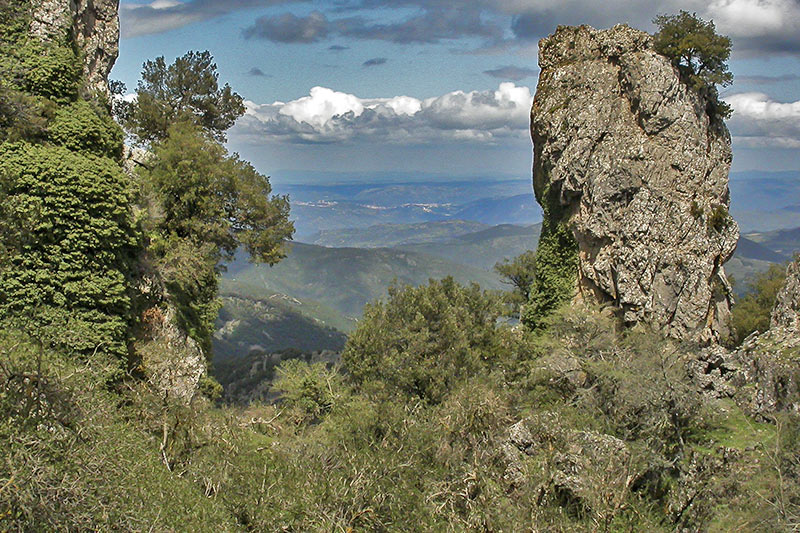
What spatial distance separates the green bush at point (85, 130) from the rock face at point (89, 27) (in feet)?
6.29

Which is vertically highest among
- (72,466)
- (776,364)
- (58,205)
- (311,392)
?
(58,205)

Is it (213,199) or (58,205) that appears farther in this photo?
(213,199)

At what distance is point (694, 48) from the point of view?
2844cm

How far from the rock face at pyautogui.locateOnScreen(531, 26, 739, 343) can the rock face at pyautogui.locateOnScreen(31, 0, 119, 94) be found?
21.7m

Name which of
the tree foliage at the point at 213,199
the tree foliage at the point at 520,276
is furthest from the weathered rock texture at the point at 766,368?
the tree foliage at the point at 213,199

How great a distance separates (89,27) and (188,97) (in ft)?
31.2

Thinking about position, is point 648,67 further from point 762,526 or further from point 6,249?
point 6,249

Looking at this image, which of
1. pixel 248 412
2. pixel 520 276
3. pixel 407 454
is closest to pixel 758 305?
pixel 520 276

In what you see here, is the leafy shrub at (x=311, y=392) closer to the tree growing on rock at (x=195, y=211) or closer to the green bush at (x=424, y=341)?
the green bush at (x=424, y=341)

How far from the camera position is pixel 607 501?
44.3 ft

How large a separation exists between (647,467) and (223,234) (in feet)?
56.6

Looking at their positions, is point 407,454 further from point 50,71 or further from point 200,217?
point 50,71

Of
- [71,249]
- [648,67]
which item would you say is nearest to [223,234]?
[71,249]

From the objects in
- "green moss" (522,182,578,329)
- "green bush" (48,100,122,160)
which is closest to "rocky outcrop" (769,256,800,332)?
"green moss" (522,182,578,329)
